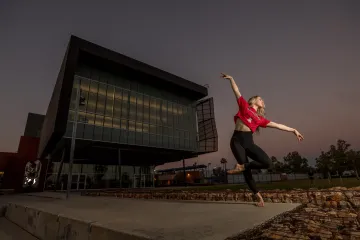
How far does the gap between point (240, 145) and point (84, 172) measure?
3236cm

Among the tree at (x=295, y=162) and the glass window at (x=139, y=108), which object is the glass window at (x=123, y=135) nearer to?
the glass window at (x=139, y=108)

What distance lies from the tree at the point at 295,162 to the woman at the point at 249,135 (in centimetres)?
9647

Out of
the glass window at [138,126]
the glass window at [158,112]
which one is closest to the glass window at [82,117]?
the glass window at [138,126]

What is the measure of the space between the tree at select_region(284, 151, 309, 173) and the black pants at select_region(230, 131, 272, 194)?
9670 centimetres

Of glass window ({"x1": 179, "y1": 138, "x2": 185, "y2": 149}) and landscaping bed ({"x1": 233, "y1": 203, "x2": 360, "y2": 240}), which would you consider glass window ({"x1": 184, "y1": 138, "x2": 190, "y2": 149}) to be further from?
landscaping bed ({"x1": 233, "y1": 203, "x2": 360, "y2": 240})

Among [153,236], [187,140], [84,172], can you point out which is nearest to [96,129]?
[84,172]

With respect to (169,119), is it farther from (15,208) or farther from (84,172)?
(15,208)

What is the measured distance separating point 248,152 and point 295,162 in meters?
99.2

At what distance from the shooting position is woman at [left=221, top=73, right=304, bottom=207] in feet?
11.7

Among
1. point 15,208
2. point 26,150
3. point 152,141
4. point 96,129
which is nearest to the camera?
point 15,208

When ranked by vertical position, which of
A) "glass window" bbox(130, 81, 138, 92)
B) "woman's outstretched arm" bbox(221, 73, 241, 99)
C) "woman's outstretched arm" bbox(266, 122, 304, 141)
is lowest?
"woman's outstretched arm" bbox(266, 122, 304, 141)

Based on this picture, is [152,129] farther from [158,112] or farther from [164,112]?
[164,112]

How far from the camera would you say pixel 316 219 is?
9.15ft

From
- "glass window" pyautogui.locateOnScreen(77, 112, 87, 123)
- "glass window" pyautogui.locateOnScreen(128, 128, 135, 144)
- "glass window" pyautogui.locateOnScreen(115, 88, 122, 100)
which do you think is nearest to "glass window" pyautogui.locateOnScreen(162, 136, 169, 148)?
"glass window" pyautogui.locateOnScreen(128, 128, 135, 144)
